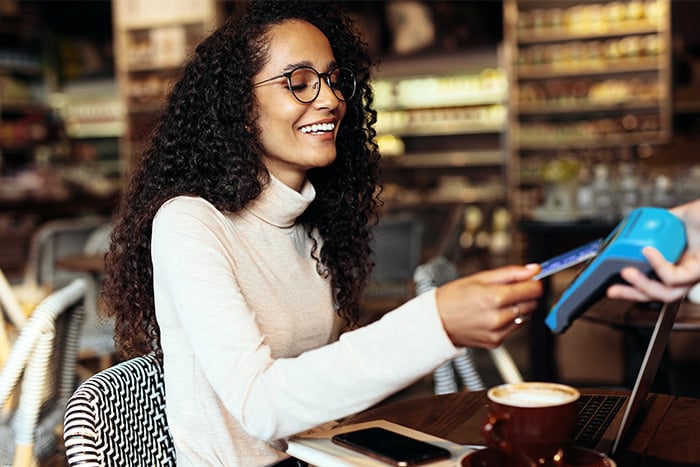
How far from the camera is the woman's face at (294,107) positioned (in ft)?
4.84

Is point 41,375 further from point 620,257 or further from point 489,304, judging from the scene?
point 620,257

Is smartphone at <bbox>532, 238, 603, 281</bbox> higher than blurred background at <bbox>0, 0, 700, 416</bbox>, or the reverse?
blurred background at <bbox>0, 0, 700, 416</bbox>

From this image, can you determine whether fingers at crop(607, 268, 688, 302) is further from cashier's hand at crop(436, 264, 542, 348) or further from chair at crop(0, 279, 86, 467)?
chair at crop(0, 279, 86, 467)

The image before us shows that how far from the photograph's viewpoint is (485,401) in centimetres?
143

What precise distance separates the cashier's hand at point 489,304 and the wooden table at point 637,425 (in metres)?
0.26

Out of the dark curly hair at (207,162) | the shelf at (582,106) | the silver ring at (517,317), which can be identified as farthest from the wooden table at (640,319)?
the shelf at (582,106)

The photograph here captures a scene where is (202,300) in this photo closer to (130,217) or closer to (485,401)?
(130,217)

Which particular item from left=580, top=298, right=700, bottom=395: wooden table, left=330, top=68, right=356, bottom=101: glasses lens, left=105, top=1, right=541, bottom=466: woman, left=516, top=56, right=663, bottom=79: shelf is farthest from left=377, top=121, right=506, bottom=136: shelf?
left=330, top=68, right=356, bottom=101: glasses lens

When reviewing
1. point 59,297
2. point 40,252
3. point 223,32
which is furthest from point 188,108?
point 40,252

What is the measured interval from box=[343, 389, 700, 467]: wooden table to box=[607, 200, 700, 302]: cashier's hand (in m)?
0.24

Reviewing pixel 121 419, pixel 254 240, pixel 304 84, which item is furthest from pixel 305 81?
pixel 121 419

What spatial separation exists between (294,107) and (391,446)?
589 millimetres

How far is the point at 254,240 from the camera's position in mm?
1482

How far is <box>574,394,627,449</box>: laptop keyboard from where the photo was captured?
1.21m
